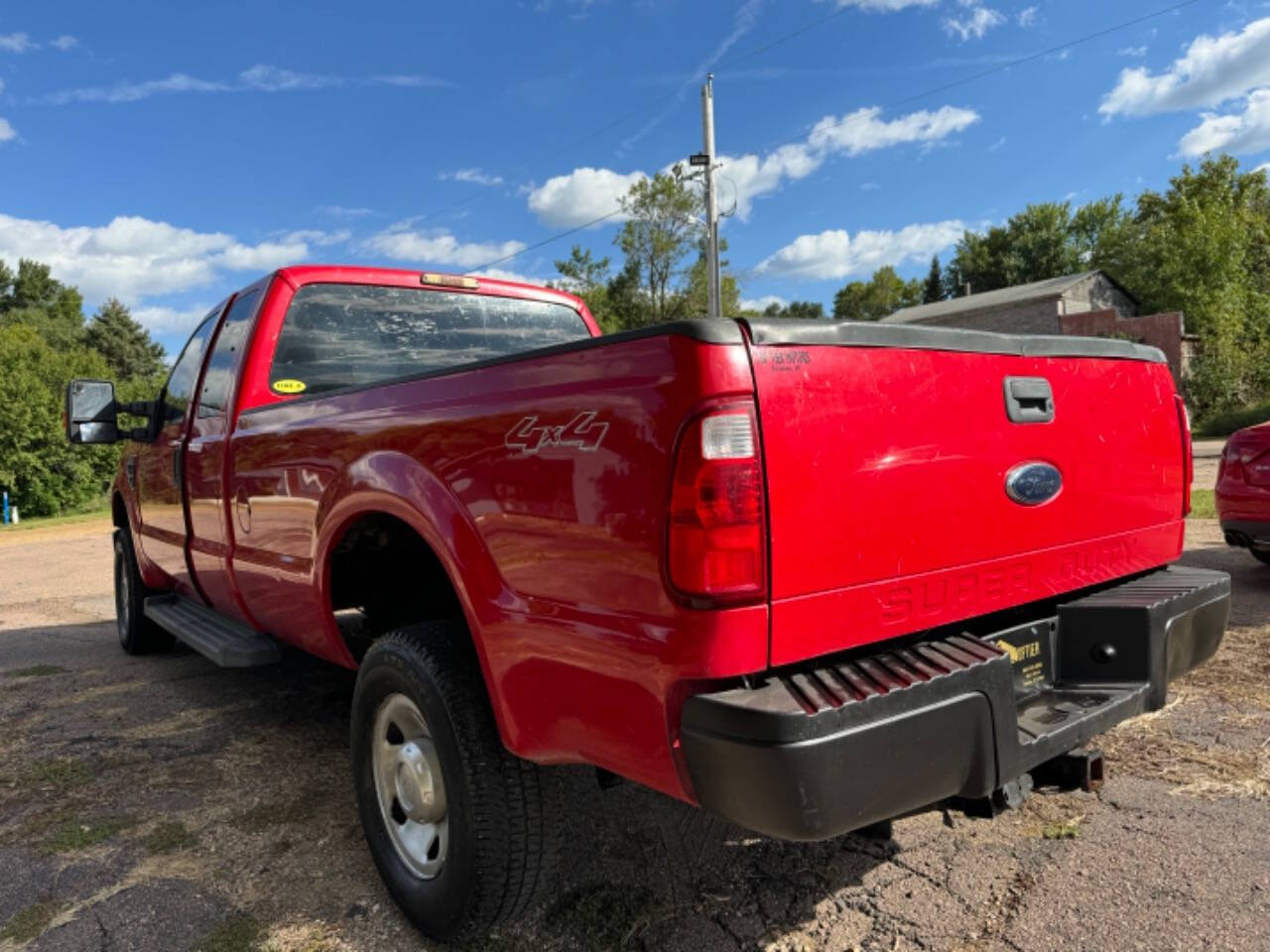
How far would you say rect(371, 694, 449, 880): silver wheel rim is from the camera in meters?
2.42

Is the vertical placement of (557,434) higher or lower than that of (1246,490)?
higher

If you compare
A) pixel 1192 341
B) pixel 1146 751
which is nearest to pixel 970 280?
pixel 1192 341

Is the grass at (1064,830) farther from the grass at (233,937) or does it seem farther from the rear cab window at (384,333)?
the rear cab window at (384,333)

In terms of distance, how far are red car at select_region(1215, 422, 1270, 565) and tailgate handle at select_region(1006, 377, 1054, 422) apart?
13.8 feet

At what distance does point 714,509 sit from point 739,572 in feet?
0.44

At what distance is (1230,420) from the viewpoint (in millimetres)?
27156

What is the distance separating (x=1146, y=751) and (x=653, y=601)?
8.97ft

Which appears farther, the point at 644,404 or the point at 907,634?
the point at 907,634

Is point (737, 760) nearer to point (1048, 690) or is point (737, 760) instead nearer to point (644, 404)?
point (644, 404)

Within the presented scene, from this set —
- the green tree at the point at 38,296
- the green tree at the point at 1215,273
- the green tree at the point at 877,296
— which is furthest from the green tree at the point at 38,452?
the green tree at the point at 877,296

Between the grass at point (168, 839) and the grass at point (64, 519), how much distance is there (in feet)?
69.4

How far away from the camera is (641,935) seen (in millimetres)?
2334

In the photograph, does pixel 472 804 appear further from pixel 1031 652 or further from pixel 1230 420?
pixel 1230 420

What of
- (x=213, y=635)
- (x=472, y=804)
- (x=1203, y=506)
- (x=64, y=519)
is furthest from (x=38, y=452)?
(x=472, y=804)
